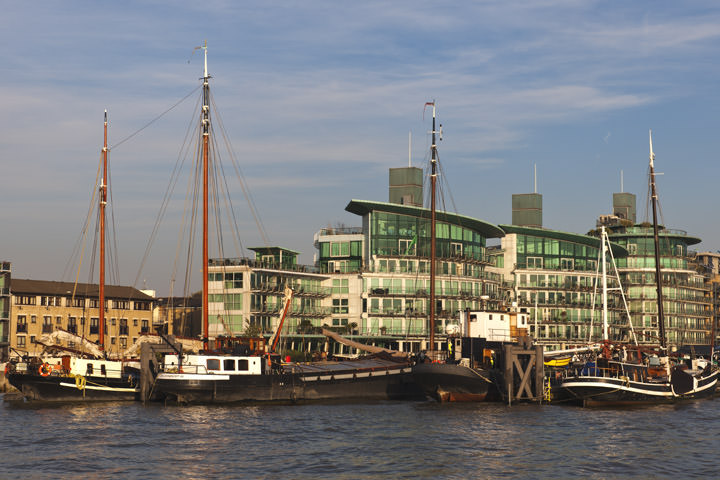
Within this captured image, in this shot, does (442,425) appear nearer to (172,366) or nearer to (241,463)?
(241,463)

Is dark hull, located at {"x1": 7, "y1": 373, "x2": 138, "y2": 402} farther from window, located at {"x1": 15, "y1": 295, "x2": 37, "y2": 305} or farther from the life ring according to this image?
window, located at {"x1": 15, "y1": 295, "x2": 37, "y2": 305}

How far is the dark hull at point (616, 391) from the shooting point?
226 ft

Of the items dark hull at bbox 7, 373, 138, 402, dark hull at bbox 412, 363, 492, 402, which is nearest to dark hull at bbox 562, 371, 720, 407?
dark hull at bbox 412, 363, 492, 402

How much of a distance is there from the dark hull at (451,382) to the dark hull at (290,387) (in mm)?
6453

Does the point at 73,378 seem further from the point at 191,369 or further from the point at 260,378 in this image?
the point at 260,378

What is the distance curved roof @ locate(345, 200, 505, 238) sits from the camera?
127 m

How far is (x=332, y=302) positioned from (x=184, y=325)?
22754 millimetres

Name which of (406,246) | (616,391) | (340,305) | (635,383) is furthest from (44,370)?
(406,246)

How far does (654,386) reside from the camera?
70.9 meters

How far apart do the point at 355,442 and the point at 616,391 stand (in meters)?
26.7

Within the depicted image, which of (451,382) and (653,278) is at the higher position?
(653,278)

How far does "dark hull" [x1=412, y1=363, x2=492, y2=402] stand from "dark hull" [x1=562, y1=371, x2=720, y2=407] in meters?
6.52

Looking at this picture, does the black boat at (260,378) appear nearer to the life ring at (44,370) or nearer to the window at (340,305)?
the life ring at (44,370)

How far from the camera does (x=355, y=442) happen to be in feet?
167
